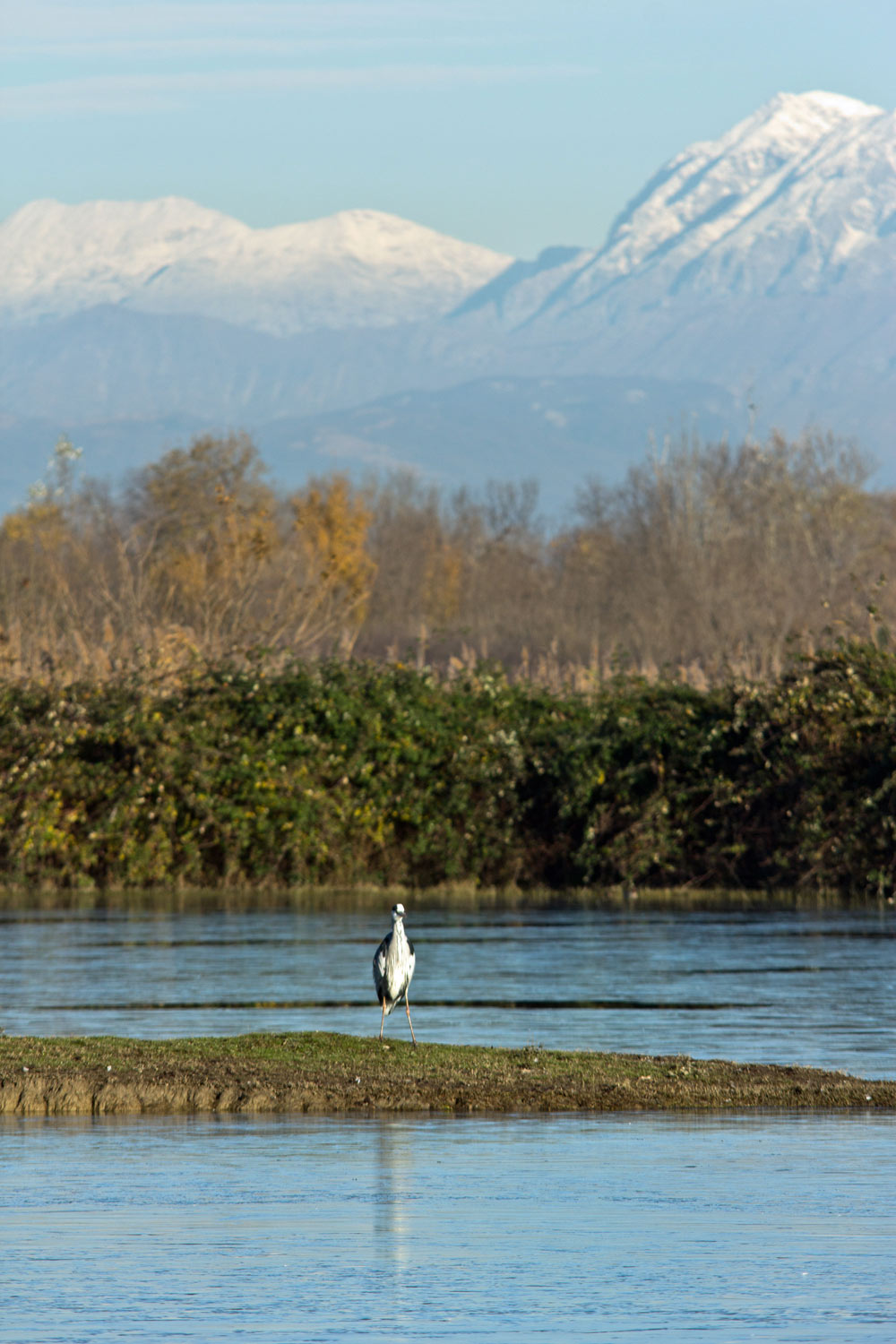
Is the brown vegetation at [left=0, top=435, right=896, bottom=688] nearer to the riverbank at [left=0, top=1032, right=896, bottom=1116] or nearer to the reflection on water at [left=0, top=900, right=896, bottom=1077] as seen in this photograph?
the reflection on water at [left=0, top=900, right=896, bottom=1077]

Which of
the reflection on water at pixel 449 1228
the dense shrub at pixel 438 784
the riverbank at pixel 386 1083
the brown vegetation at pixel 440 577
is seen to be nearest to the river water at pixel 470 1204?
the reflection on water at pixel 449 1228

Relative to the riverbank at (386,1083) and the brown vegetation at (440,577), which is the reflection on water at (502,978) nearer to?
the riverbank at (386,1083)

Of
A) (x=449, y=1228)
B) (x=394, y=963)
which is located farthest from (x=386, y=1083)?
(x=449, y=1228)

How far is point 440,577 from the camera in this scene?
95.9 meters

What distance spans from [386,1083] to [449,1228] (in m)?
3.40

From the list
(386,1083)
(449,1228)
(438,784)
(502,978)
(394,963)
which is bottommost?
(449,1228)

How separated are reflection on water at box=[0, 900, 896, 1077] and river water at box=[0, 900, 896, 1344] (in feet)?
0.21

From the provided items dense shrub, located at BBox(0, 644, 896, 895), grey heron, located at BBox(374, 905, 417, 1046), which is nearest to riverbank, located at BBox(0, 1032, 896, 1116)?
grey heron, located at BBox(374, 905, 417, 1046)

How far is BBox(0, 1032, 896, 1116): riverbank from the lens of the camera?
36.2 ft

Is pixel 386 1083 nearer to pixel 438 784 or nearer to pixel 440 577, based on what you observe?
pixel 438 784

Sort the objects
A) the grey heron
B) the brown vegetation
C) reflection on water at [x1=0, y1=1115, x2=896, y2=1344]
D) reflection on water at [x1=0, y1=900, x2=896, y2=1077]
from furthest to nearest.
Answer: the brown vegetation, reflection on water at [x1=0, y1=900, x2=896, y2=1077], the grey heron, reflection on water at [x1=0, y1=1115, x2=896, y2=1344]

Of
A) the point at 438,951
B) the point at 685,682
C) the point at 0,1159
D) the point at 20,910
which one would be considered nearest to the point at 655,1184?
the point at 0,1159

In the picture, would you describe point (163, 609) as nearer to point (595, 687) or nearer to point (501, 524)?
point (595, 687)

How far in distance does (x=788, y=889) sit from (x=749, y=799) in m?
1.21
